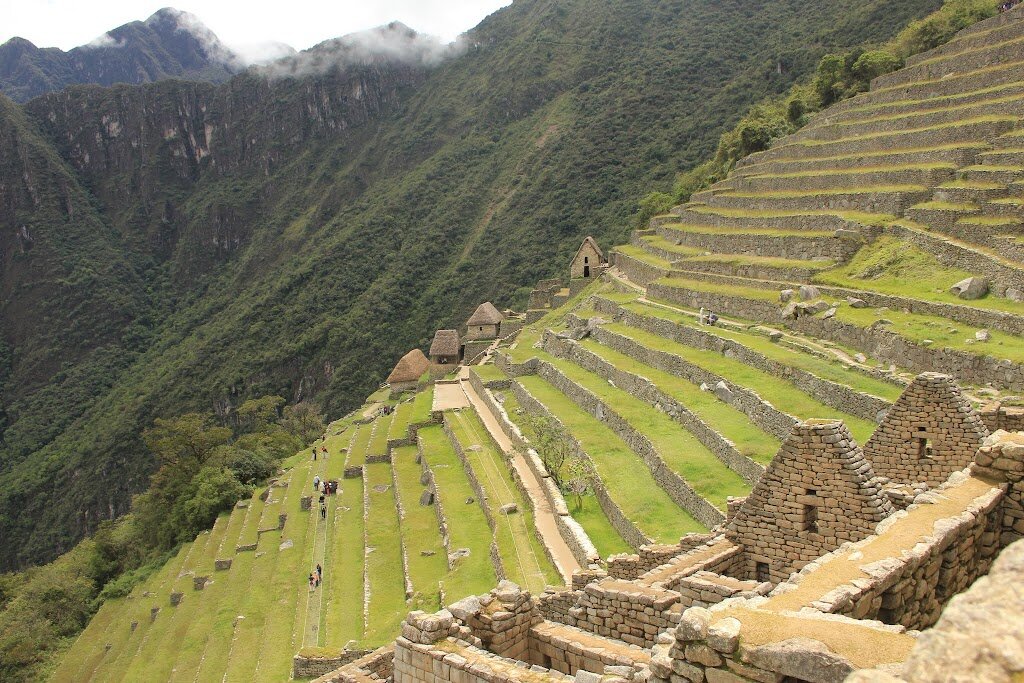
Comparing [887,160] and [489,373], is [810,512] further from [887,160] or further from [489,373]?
[489,373]

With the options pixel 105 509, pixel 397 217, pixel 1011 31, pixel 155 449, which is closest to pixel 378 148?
pixel 397 217

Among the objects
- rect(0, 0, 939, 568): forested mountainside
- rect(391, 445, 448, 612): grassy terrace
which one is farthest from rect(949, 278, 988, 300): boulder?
rect(0, 0, 939, 568): forested mountainside

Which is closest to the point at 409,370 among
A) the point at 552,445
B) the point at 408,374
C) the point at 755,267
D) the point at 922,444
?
the point at 408,374

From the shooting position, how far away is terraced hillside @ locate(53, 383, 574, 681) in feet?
60.3

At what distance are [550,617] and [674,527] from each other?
623 centimetres

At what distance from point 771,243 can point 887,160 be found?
5.66 meters

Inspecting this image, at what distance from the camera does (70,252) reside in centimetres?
16838

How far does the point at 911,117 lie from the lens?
29.6 m

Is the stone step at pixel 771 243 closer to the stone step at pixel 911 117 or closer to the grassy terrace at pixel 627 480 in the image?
the stone step at pixel 911 117

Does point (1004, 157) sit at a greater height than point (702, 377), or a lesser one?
greater

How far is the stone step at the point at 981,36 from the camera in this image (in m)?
30.7

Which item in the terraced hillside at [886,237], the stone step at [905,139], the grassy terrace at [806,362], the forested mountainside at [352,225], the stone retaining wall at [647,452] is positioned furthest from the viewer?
the forested mountainside at [352,225]

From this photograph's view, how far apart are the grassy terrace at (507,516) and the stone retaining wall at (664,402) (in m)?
4.11

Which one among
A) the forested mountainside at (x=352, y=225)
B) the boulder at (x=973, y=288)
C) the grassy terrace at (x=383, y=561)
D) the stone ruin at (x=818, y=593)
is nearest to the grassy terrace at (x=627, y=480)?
the stone ruin at (x=818, y=593)
